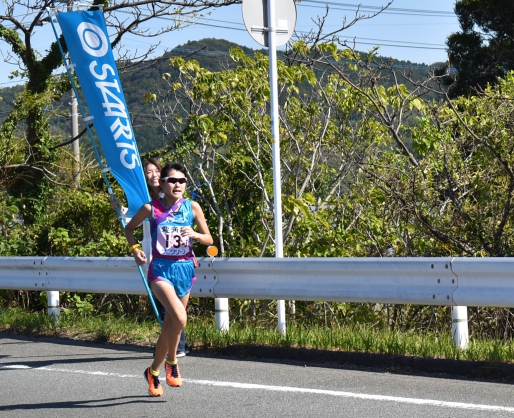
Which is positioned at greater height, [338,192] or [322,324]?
[338,192]

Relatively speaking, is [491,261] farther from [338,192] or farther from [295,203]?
[338,192]

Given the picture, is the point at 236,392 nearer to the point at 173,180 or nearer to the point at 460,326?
the point at 173,180

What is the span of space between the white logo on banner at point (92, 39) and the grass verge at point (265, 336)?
2.86m

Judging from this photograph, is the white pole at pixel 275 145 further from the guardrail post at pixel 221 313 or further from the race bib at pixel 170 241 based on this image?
the race bib at pixel 170 241

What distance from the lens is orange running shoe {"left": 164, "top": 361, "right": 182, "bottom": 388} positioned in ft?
20.1

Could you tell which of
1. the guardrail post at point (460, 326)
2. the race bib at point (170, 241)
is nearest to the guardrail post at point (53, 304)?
the race bib at point (170, 241)

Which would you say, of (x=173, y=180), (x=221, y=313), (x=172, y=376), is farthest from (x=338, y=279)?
(x=173, y=180)

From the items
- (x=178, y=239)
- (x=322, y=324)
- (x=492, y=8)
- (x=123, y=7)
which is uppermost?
(x=492, y=8)

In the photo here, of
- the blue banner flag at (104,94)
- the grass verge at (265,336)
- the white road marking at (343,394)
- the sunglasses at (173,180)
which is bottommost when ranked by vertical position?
the white road marking at (343,394)

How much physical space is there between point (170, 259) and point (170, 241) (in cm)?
13

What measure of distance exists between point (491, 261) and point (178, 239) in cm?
255

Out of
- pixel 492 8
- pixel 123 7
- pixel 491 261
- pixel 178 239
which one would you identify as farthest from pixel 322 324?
pixel 492 8

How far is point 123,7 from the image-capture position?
14852 mm

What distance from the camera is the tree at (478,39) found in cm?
3519
